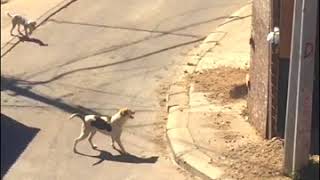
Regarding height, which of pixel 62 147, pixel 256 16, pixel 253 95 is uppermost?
pixel 256 16

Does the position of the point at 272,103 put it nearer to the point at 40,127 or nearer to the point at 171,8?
the point at 40,127

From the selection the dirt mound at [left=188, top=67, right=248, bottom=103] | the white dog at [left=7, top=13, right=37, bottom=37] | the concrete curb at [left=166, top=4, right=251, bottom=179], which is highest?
the white dog at [left=7, top=13, right=37, bottom=37]

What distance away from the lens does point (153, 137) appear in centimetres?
1281

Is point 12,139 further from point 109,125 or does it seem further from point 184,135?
point 184,135

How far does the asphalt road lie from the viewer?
1205cm

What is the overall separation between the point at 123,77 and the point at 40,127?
8.06 feet

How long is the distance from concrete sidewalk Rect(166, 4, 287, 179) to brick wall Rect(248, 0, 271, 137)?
0.25 metres

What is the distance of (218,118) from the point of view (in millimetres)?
12859

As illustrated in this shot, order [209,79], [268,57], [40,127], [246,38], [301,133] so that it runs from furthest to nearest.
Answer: [246,38] → [209,79] → [40,127] → [268,57] → [301,133]

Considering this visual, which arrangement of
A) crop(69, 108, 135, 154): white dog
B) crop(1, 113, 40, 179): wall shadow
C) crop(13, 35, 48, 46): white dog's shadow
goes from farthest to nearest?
crop(13, 35, 48, 46): white dog's shadow < crop(1, 113, 40, 179): wall shadow < crop(69, 108, 135, 154): white dog

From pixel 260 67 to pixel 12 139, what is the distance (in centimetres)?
401

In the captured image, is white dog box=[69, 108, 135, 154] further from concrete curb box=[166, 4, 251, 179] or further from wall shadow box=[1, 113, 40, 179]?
wall shadow box=[1, 113, 40, 179]

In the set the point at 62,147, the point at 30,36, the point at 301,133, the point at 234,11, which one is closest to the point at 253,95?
the point at 301,133

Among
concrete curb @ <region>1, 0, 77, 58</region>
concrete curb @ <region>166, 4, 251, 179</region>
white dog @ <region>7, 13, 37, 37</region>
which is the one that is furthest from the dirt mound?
concrete curb @ <region>1, 0, 77, 58</region>
